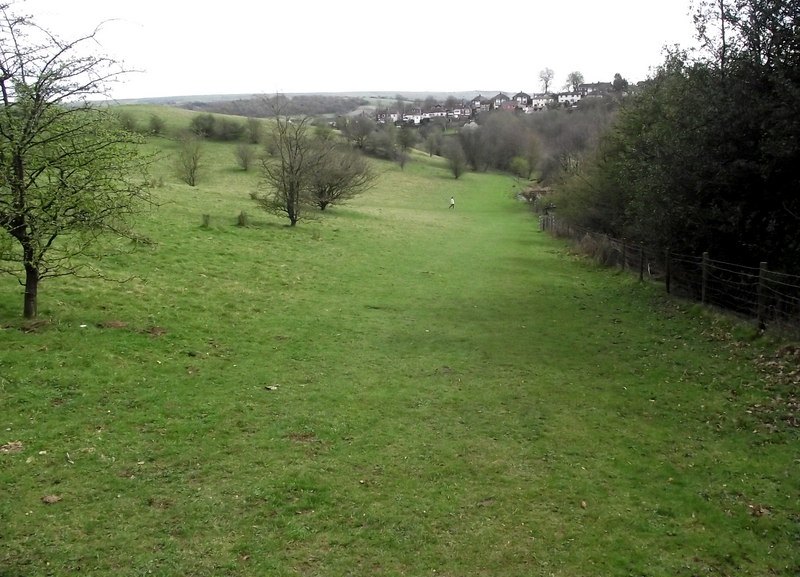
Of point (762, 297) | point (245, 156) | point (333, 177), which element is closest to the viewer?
point (762, 297)

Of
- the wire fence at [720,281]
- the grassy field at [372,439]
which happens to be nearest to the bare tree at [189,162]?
the grassy field at [372,439]

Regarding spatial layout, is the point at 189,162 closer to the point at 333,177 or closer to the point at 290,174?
the point at 333,177

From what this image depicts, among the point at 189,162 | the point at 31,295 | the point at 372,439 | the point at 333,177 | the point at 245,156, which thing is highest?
the point at 245,156

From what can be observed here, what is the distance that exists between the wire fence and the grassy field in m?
0.88

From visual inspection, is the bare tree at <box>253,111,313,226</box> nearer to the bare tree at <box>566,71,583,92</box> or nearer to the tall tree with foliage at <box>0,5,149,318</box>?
the tall tree with foliage at <box>0,5,149,318</box>

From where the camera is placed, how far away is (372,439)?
27.1 ft

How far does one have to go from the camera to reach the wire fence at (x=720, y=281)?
1239cm

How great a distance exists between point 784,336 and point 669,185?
252 inches

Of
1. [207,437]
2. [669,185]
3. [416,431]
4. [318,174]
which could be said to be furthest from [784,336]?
[318,174]

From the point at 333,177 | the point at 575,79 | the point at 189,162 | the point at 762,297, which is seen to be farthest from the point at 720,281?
the point at 575,79

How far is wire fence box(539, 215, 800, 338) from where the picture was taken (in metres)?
12.4

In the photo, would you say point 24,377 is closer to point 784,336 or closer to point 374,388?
point 374,388

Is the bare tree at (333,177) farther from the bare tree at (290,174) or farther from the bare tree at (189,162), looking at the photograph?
the bare tree at (189,162)

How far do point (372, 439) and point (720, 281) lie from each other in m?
11.8
